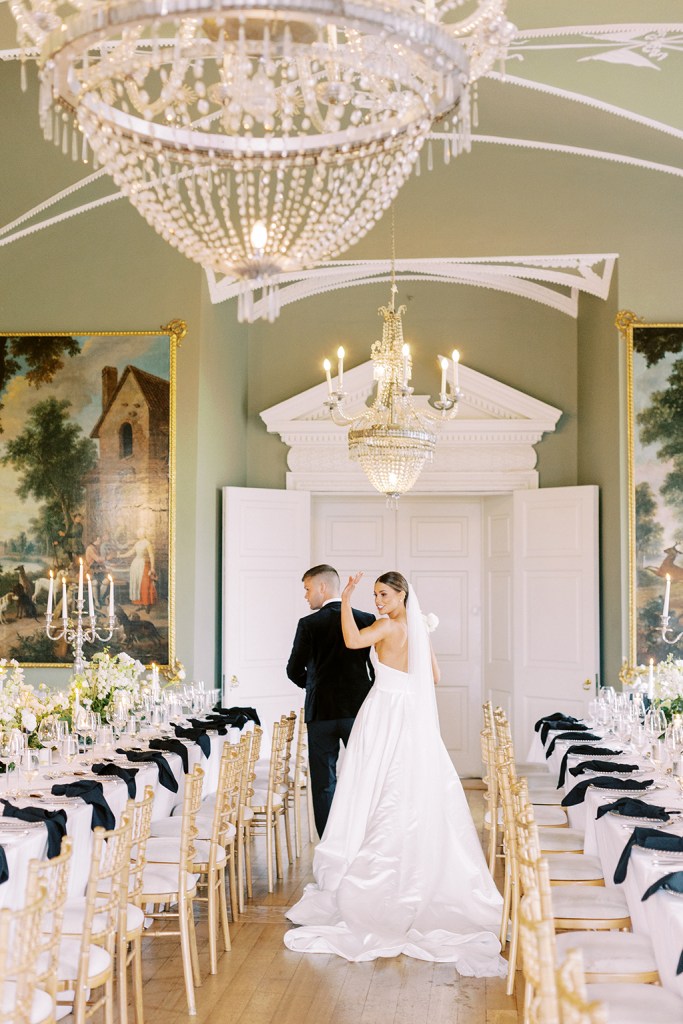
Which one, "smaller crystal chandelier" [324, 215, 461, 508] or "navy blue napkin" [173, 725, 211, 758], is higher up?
"smaller crystal chandelier" [324, 215, 461, 508]

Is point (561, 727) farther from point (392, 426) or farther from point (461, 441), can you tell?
point (461, 441)

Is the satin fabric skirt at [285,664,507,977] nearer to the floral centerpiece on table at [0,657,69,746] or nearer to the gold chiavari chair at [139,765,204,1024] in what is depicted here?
the gold chiavari chair at [139,765,204,1024]

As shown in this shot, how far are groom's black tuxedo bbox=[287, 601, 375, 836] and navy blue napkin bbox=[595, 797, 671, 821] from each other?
285 centimetres

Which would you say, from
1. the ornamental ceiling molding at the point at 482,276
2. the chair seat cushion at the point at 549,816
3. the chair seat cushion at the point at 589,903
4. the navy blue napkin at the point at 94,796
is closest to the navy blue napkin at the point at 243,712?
the chair seat cushion at the point at 549,816

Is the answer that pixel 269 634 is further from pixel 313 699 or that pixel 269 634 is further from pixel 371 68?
pixel 371 68

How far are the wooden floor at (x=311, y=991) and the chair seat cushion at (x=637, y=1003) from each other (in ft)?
5.08

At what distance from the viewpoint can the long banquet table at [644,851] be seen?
3.91 meters

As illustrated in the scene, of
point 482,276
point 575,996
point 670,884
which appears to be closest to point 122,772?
point 670,884

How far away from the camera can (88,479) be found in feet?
33.9

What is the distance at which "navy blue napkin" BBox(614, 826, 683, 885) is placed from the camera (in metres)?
4.61

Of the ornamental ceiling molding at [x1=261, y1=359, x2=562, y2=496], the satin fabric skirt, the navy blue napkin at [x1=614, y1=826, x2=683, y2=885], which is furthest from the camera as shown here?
the ornamental ceiling molding at [x1=261, y1=359, x2=562, y2=496]

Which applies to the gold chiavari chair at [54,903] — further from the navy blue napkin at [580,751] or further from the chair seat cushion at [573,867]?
the navy blue napkin at [580,751]

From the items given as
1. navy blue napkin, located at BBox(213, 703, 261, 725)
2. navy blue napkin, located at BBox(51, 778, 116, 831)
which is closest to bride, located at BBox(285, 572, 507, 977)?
navy blue napkin, located at BBox(51, 778, 116, 831)

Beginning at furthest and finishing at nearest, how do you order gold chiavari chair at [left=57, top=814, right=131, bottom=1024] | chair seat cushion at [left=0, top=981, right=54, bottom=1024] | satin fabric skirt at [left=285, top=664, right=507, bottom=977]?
satin fabric skirt at [left=285, top=664, right=507, bottom=977], gold chiavari chair at [left=57, top=814, right=131, bottom=1024], chair seat cushion at [left=0, top=981, right=54, bottom=1024]
